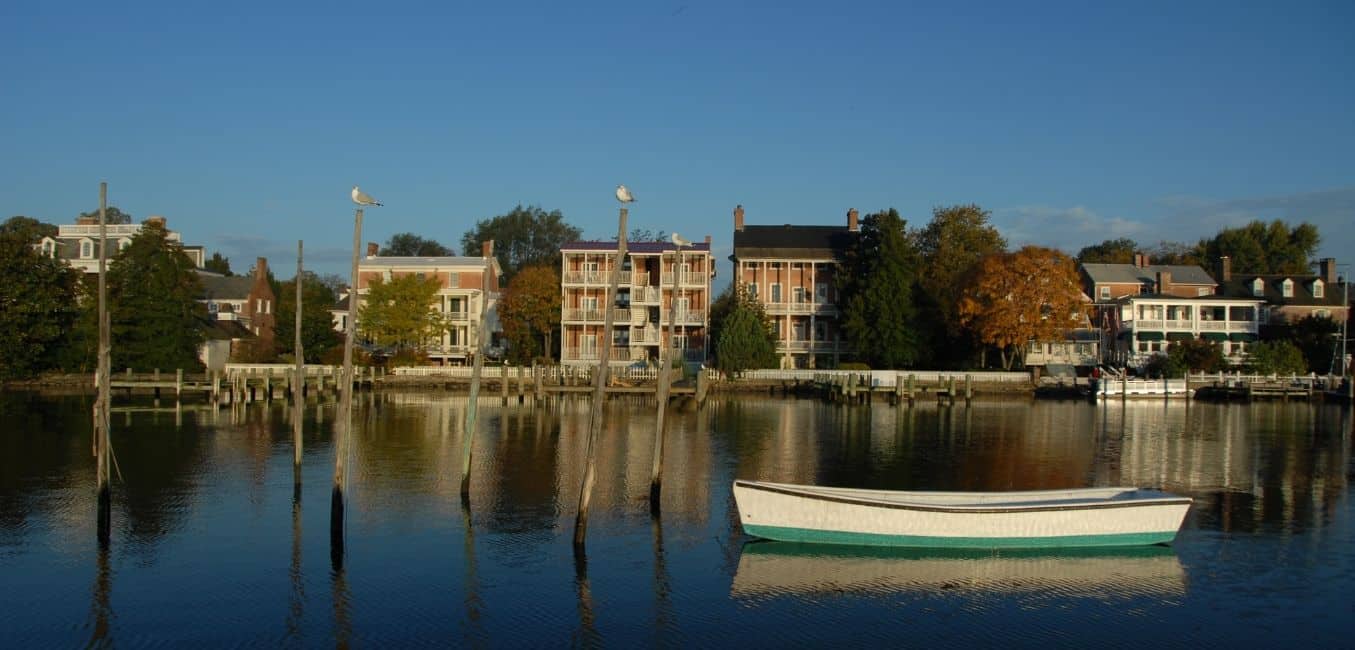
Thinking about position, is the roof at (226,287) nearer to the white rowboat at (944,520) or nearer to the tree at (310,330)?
the tree at (310,330)

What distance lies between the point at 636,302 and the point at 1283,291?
4750 centimetres

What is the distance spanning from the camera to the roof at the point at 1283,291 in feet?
253

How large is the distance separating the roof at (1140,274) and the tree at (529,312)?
4034cm

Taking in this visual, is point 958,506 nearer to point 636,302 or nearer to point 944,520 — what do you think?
point 944,520

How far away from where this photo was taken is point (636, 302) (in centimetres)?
7150

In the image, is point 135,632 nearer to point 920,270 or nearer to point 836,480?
point 836,480

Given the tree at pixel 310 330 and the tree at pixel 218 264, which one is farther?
the tree at pixel 218 264

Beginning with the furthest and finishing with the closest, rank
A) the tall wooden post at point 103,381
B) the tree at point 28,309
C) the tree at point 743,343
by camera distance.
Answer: the tree at point 743,343 < the tree at point 28,309 < the tall wooden post at point 103,381

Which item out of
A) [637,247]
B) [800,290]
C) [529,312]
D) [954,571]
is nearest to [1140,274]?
[800,290]

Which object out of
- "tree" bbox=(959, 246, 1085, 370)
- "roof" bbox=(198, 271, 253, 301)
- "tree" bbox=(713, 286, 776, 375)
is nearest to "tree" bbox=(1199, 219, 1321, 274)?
"tree" bbox=(959, 246, 1085, 370)

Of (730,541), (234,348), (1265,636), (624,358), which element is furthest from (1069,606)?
(234,348)

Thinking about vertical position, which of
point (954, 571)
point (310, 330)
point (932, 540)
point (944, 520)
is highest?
point (310, 330)

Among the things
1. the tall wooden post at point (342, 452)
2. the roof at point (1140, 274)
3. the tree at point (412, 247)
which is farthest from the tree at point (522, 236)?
the tall wooden post at point (342, 452)

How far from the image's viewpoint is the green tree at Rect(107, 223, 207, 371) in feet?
215
